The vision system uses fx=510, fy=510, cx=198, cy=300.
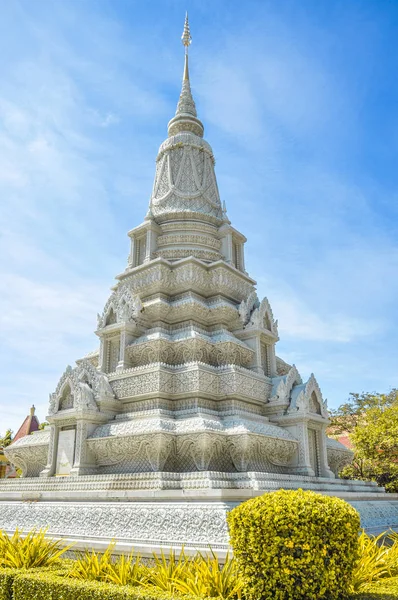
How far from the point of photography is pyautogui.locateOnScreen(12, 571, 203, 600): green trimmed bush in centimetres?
598

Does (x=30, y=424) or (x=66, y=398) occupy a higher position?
(x=30, y=424)

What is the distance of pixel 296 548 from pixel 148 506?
5.07 metres

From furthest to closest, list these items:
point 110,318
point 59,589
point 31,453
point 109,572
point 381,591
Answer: point 110,318 → point 31,453 → point 109,572 → point 59,589 → point 381,591

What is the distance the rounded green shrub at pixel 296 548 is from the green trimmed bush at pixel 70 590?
0.82m

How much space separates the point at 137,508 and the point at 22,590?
398cm

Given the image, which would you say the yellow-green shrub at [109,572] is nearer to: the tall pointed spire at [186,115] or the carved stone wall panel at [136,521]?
the carved stone wall panel at [136,521]

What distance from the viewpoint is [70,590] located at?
20.8 ft

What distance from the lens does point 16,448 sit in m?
16.4

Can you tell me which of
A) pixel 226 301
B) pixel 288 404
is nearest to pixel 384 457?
pixel 288 404

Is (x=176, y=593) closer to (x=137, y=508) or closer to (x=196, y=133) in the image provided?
(x=137, y=508)

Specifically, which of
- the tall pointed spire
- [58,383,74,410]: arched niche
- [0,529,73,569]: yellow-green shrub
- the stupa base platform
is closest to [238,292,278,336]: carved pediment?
the stupa base platform

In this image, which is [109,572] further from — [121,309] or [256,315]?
[256,315]

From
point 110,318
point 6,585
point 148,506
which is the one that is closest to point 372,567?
point 148,506

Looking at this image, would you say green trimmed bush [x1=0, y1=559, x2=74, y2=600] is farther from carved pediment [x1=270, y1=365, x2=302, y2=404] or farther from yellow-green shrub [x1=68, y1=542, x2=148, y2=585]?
carved pediment [x1=270, y1=365, x2=302, y2=404]
